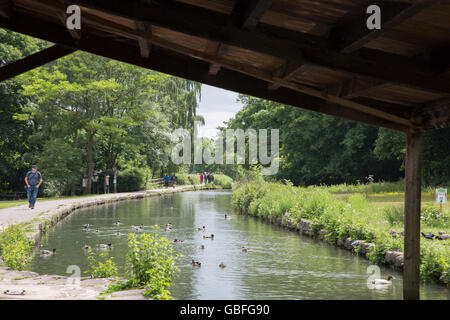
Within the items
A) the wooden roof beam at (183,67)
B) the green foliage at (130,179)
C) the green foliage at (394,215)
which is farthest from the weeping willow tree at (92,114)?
the wooden roof beam at (183,67)

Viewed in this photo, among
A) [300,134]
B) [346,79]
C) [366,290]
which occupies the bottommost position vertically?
[366,290]

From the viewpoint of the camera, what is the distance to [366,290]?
30.1 feet

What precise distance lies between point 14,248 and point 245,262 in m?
5.07

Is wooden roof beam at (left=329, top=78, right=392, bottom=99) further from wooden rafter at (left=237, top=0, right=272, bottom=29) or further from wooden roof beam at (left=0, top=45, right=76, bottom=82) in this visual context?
wooden roof beam at (left=0, top=45, right=76, bottom=82)

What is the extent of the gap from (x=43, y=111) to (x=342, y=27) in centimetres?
3059

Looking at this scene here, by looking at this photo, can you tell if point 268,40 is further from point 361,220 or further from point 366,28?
point 361,220

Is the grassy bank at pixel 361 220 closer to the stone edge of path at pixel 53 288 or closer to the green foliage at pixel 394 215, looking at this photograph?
the green foliage at pixel 394 215

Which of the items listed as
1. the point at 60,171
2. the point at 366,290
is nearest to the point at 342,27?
the point at 366,290

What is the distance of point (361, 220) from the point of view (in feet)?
45.8

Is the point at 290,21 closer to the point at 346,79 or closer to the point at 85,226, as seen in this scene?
the point at 346,79

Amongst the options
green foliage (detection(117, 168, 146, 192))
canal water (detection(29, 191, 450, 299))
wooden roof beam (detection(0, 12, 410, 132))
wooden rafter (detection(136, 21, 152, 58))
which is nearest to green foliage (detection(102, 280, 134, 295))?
canal water (detection(29, 191, 450, 299))

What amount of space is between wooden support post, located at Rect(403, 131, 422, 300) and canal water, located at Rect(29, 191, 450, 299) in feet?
7.85

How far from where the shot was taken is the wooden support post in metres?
6.36

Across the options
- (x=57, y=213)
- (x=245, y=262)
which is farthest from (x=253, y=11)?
(x=57, y=213)
